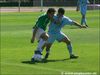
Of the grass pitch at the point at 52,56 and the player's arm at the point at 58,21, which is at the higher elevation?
the player's arm at the point at 58,21

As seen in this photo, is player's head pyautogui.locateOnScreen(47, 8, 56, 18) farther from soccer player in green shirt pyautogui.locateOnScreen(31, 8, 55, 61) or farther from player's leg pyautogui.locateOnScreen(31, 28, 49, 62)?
player's leg pyautogui.locateOnScreen(31, 28, 49, 62)

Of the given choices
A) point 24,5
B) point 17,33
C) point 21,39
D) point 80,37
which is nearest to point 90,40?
point 80,37

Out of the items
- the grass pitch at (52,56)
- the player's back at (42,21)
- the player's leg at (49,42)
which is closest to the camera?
the grass pitch at (52,56)

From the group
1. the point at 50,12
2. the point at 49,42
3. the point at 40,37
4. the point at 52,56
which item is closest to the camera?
the point at 50,12

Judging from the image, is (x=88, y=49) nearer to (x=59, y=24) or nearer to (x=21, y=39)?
(x=59, y=24)

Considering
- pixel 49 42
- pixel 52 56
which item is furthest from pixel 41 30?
pixel 52 56

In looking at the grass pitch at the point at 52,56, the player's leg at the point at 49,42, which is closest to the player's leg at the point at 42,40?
the player's leg at the point at 49,42

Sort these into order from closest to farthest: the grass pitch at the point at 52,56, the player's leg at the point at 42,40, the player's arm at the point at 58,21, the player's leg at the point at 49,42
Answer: the grass pitch at the point at 52,56 < the player's leg at the point at 42,40 < the player's leg at the point at 49,42 < the player's arm at the point at 58,21

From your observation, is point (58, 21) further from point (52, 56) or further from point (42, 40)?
point (52, 56)

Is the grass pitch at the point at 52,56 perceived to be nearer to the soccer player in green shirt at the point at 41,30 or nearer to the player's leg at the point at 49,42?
the player's leg at the point at 49,42

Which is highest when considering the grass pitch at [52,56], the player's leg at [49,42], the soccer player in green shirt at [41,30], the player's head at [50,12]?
the player's head at [50,12]

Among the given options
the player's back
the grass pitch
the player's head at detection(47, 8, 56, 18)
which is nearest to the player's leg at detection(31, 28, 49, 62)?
the player's back

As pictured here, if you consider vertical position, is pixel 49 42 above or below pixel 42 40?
below

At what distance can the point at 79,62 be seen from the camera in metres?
15.9
